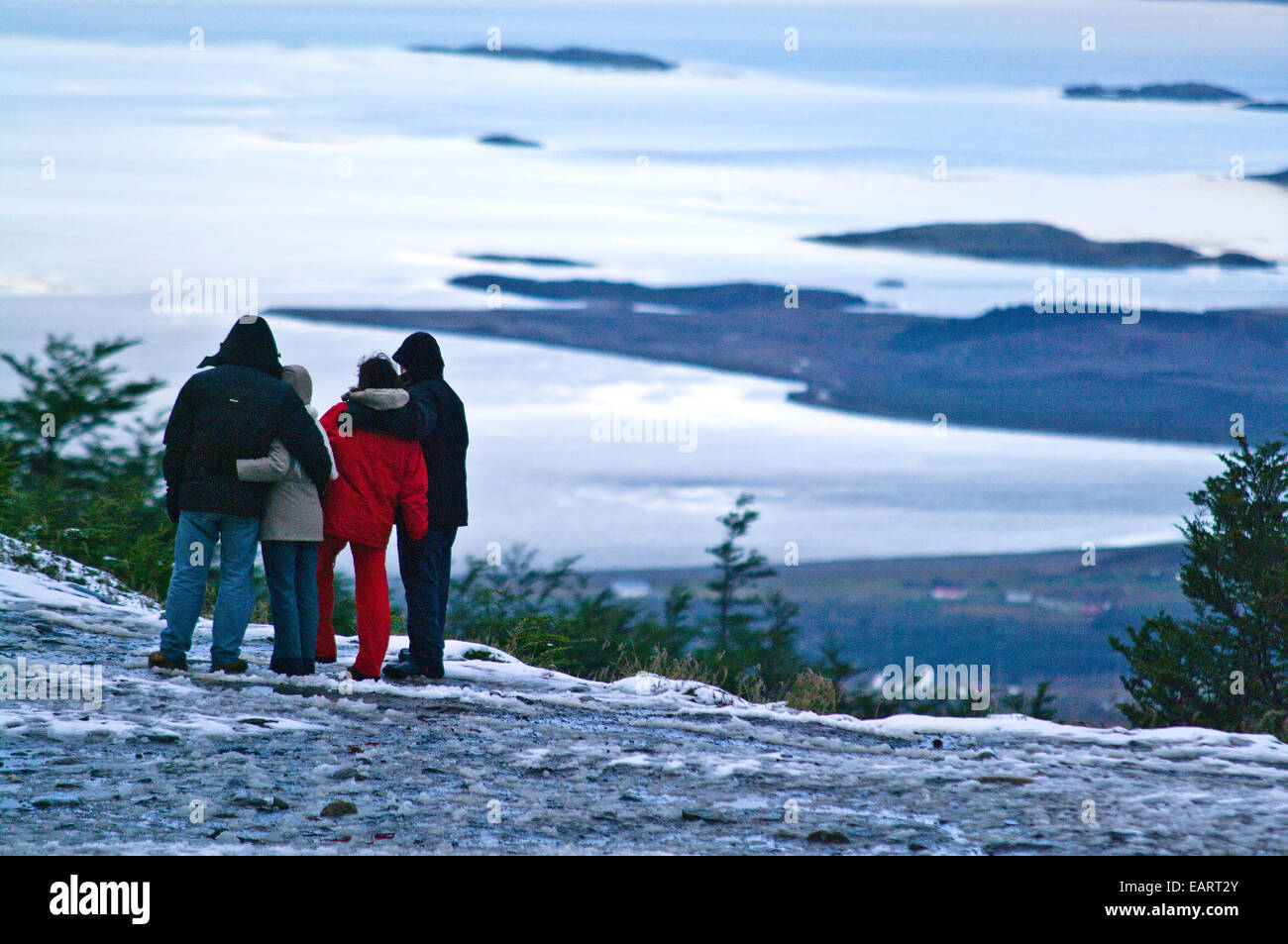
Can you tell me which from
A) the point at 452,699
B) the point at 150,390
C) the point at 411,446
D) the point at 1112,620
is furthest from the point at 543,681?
the point at 1112,620

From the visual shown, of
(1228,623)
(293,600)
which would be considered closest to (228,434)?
(293,600)

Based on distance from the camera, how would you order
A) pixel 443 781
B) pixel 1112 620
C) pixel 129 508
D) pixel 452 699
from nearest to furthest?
1. pixel 443 781
2. pixel 452 699
3. pixel 129 508
4. pixel 1112 620

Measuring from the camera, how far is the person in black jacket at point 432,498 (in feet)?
29.7

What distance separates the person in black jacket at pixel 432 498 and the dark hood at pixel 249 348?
2.73ft

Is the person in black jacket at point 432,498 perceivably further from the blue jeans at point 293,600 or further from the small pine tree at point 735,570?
the small pine tree at point 735,570

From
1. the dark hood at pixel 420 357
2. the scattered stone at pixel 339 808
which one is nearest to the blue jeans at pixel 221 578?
the dark hood at pixel 420 357

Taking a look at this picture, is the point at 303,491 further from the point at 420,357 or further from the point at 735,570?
the point at 735,570

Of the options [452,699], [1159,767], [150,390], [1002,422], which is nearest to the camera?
[1159,767]

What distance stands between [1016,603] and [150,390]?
88046 mm

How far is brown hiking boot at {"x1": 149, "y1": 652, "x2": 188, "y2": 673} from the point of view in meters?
8.86

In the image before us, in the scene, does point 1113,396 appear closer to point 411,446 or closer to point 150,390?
point 150,390

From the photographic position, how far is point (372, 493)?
8.84 metres

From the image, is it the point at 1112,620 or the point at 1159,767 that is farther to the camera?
the point at 1112,620

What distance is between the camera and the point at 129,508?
642 inches
